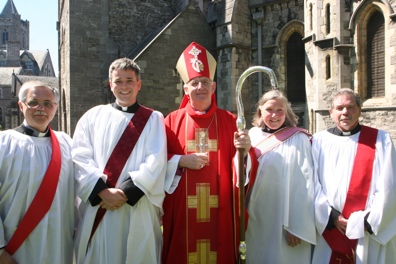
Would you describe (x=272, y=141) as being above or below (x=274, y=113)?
below

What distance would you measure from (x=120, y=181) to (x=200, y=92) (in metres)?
1.19

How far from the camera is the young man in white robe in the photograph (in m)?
3.14

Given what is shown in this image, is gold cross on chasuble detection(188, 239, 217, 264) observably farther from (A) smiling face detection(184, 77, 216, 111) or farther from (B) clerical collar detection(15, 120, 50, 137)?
(B) clerical collar detection(15, 120, 50, 137)

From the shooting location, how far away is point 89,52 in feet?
48.6

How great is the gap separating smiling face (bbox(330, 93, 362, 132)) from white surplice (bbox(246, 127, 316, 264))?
41 centimetres

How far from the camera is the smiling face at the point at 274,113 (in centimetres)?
369

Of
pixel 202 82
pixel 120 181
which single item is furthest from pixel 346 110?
pixel 120 181

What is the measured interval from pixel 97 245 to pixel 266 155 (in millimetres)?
1901

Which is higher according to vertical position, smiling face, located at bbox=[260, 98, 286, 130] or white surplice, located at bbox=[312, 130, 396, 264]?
smiling face, located at bbox=[260, 98, 286, 130]

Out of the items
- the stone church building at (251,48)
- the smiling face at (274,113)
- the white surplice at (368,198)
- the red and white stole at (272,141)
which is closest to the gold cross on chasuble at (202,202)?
the red and white stole at (272,141)

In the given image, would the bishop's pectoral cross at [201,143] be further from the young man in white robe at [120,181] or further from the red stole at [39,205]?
the red stole at [39,205]

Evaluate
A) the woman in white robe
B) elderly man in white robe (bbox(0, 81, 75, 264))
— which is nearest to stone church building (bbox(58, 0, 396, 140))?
the woman in white robe

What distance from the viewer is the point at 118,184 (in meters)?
3.21

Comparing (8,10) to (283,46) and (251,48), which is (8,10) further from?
(283,46)
